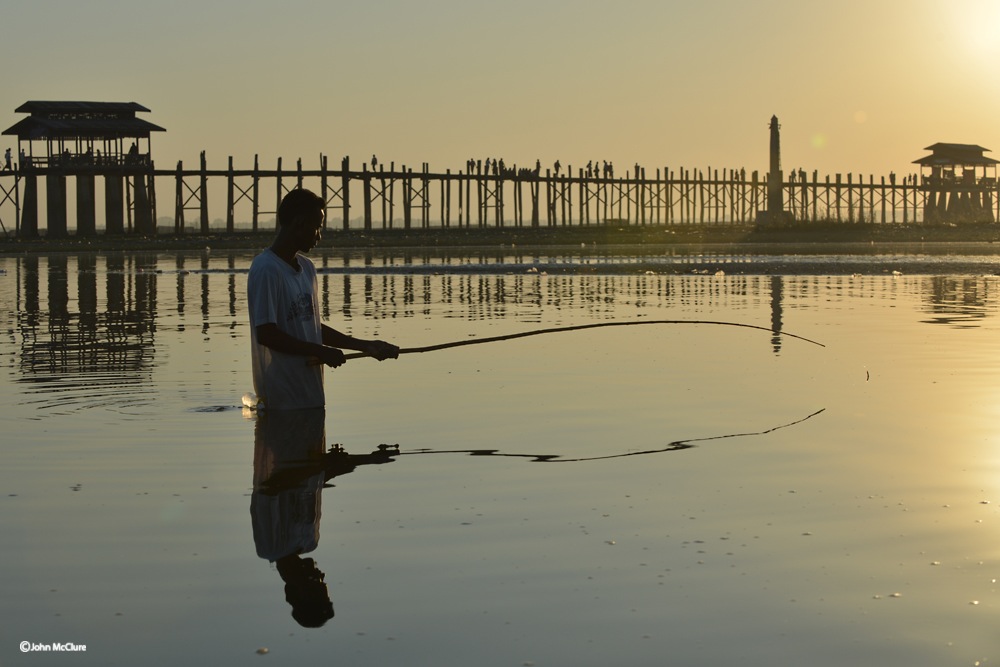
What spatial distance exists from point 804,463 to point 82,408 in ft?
15.9

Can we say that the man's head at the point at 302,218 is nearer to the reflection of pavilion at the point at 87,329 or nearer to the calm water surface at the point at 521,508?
the calm water surface at the point at 521,508

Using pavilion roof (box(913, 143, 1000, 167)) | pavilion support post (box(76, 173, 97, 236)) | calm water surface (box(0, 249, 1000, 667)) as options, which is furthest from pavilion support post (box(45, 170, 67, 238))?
pavilion roof (box(913, 143, 1000, 167))

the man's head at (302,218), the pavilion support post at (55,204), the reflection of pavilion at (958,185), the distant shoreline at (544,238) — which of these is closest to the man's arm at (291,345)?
the man's head at (302,218)

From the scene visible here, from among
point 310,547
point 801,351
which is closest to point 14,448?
point 310,547

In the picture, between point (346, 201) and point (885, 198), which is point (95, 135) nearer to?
point (346, 201)

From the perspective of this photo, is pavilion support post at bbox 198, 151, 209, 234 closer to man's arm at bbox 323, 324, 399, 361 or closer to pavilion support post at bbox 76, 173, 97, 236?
pavilion support post at bbox 76, 173, 97, 236

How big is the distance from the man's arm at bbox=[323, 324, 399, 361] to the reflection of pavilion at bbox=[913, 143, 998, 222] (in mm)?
105509

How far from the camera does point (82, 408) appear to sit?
9.42 metres

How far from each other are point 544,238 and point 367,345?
252 ft

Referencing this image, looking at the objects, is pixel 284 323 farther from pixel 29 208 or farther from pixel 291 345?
pixel 29 208

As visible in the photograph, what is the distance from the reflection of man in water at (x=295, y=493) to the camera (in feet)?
15.3

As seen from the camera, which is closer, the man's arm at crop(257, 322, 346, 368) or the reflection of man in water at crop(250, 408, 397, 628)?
the reflection of man in water at crop(250, 408, 397, 628)

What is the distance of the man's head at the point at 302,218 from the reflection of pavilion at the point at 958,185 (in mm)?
105924

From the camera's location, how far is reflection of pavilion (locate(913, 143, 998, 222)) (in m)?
109
